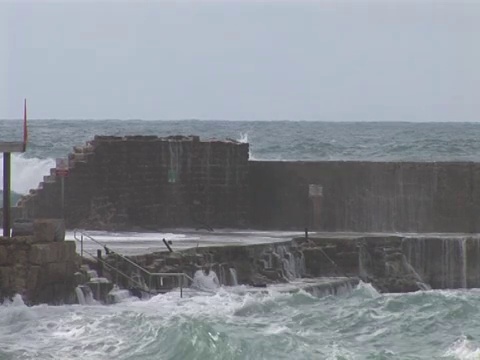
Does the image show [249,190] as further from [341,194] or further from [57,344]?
[57,344]

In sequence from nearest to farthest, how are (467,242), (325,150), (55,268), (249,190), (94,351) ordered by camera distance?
1. (94,351)
2. (55,268)
3. (467,242)
4. (249,190)
5. (325,150)

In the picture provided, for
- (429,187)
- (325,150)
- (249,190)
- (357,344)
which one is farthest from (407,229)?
(325,150)

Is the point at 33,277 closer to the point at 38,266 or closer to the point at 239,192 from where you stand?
the point at 38,266

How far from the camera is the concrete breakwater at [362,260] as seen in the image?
2416 centimetres

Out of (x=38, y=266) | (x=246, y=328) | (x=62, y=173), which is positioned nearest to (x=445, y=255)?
(x=62, y=173)

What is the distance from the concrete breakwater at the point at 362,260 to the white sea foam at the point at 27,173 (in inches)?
487

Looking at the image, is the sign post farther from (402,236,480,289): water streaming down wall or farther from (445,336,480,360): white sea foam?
(445,336,480,360): white sea foam

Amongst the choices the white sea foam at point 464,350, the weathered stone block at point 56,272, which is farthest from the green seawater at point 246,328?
the weathered stone block at point 56,272

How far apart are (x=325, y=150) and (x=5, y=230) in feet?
118

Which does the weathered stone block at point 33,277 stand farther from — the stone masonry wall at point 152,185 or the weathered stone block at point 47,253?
the stone masonry wall at point 152,185

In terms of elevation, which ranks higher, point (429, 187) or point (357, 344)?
point (429, 187)

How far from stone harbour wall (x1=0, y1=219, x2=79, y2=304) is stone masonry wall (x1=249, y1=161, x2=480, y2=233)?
744cm

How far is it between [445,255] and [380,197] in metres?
1.99

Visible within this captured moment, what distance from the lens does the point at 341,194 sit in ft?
91.2
